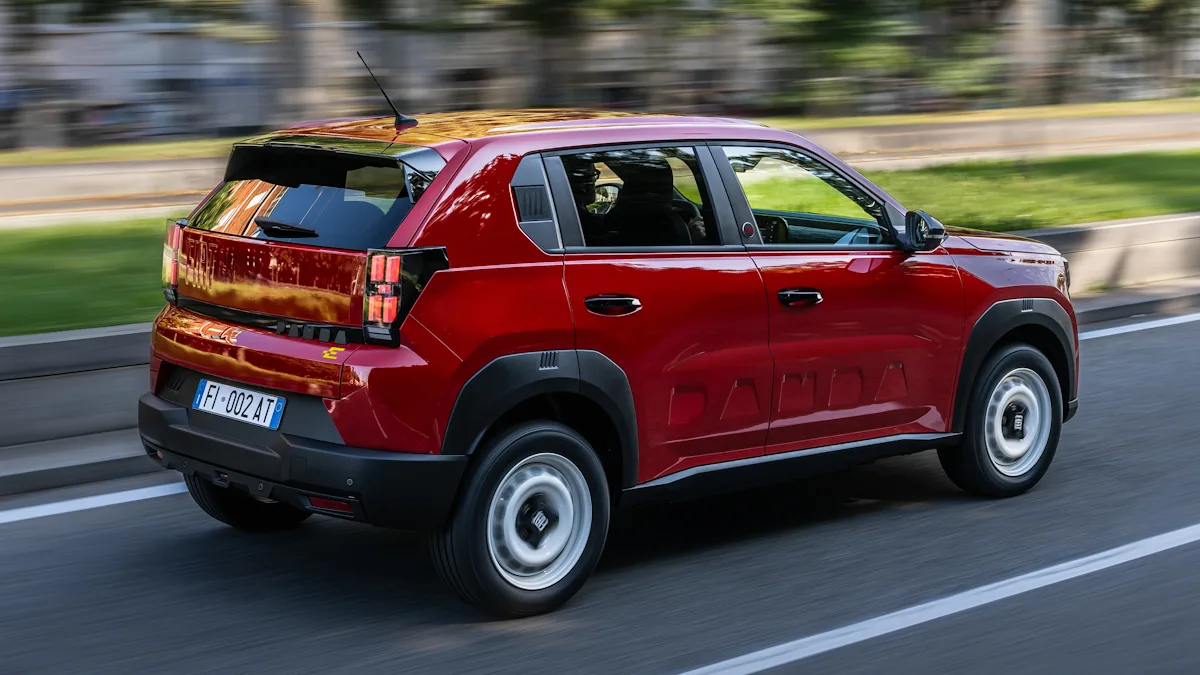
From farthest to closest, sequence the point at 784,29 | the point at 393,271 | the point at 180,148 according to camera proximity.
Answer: the point at 180,148
the point at 784,29
the point at 393,271

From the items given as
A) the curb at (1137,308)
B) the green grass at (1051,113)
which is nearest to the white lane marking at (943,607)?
the curb at (1137,308)

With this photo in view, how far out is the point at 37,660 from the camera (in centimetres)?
463

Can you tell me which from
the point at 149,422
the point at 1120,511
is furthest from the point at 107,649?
the point at 1120,511

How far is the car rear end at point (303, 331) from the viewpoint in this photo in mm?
4629

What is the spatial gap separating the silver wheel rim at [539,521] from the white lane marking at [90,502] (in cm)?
225

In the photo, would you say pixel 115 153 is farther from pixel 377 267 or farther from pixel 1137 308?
pixel 377 267

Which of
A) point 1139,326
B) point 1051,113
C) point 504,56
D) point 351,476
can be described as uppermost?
point 504,56

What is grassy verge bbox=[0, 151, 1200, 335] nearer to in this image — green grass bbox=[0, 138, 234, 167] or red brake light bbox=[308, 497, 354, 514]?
red brake light bbox=[308, 497, 354, 514]

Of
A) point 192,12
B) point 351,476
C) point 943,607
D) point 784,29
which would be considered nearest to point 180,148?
point 192,12

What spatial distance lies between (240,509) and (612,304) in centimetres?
187

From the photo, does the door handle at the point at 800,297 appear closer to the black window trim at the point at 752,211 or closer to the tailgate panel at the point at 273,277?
the black window trim at the point at 752,211

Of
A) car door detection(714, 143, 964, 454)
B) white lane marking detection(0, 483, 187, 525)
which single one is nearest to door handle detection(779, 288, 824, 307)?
car door detection(714, 143, 964, 454)

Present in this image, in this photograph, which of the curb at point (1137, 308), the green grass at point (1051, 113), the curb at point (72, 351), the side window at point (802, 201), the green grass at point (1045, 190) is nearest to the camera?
the side window at point (802, 201)

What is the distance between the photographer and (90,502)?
21.2ft
